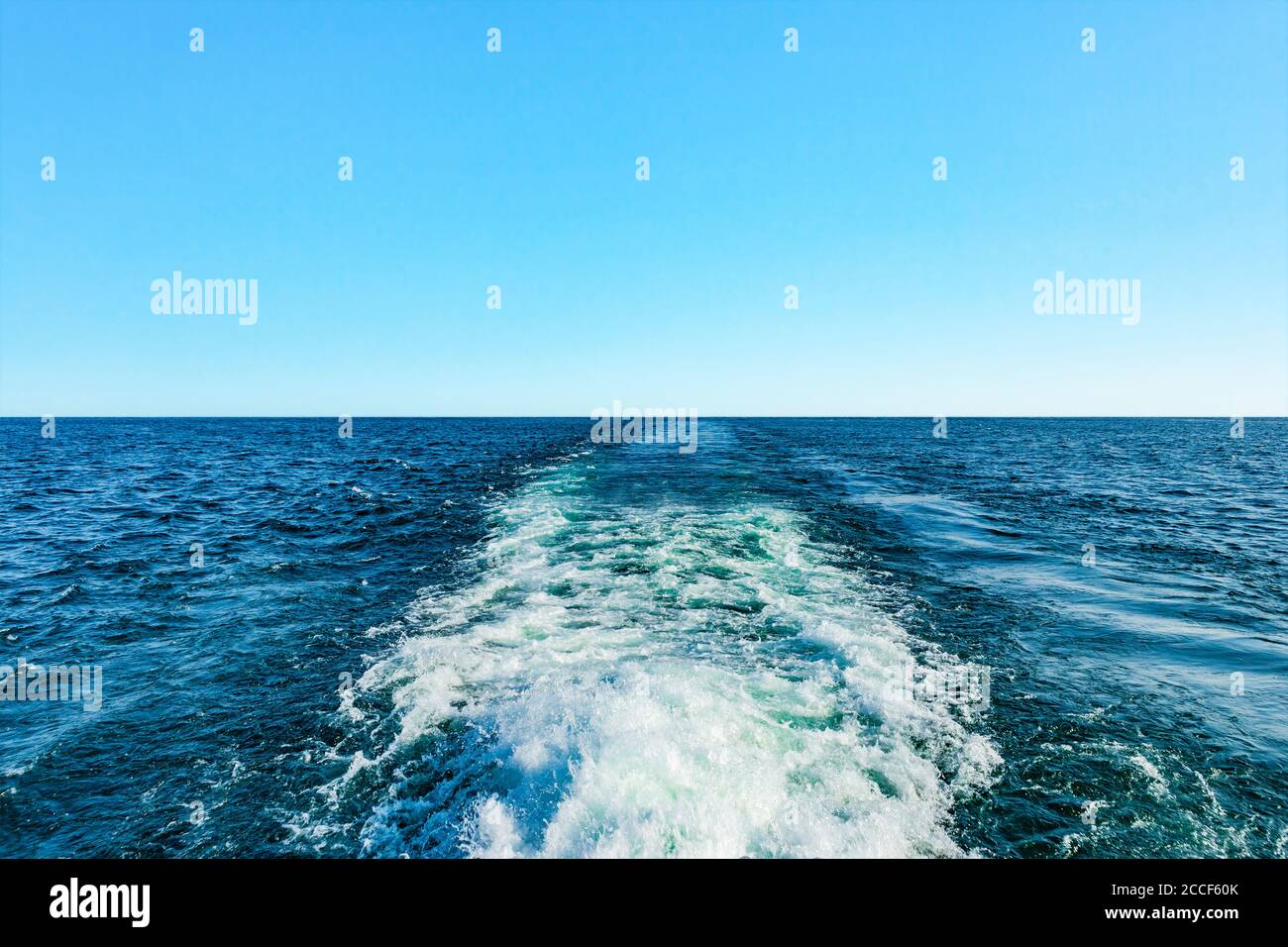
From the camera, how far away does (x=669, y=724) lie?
5832 millimetres

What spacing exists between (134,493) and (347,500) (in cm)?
1198

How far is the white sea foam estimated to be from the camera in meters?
4.52

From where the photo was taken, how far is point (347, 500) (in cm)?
2153

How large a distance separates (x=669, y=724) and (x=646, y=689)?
0.76m

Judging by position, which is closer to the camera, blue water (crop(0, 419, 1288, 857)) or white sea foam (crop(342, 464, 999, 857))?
white sea foam (crop(342, 464, 999, 857))

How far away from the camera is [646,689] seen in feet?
21.5

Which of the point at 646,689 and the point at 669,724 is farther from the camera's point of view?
the point at 646,689

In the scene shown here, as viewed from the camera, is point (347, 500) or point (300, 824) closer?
point (300, 824)

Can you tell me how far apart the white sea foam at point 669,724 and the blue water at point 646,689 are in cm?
4

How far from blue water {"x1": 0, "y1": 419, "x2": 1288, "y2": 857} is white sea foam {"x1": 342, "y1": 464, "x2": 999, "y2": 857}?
4 cm
